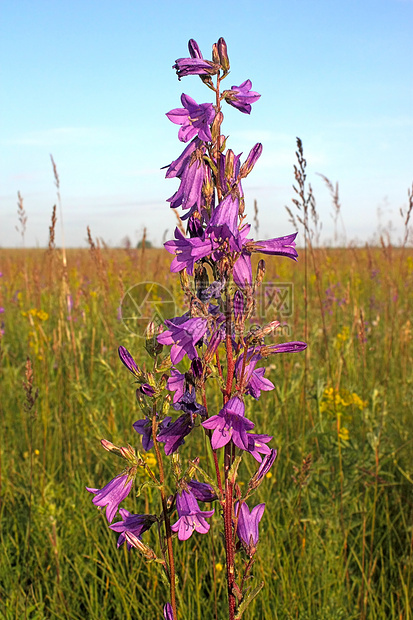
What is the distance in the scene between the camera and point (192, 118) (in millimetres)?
1178

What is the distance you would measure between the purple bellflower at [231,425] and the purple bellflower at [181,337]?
0.51 feet

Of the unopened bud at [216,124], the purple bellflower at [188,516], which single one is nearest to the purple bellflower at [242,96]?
the unopened bud at [216,124]

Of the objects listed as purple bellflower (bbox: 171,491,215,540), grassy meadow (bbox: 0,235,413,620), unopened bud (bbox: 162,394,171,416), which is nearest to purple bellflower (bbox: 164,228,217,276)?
unopened bud (bbox: 162,394,171,416)

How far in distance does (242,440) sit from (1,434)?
252cm

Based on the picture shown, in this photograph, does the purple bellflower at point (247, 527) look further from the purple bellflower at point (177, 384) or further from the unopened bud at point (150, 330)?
the unopened bud at point (150, 330)

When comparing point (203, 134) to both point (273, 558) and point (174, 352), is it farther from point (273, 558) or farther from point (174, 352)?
point (273, 558)

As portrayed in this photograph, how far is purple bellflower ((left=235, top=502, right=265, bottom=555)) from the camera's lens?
3.83 ft

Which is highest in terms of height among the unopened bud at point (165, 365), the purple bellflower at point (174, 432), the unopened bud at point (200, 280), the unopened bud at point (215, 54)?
the unopened bud at point (215, 54)

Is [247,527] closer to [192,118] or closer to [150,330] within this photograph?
[150,330]

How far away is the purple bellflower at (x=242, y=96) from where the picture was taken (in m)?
1.21

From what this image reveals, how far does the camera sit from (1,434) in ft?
10.1

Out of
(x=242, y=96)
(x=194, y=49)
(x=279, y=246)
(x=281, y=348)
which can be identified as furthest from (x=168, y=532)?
(x=194, y=49)

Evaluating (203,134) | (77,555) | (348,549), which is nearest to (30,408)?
(77,555)

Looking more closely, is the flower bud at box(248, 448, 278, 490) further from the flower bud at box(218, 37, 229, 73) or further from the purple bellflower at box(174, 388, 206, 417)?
the flower bud at box(218, 37, 229, 73)
